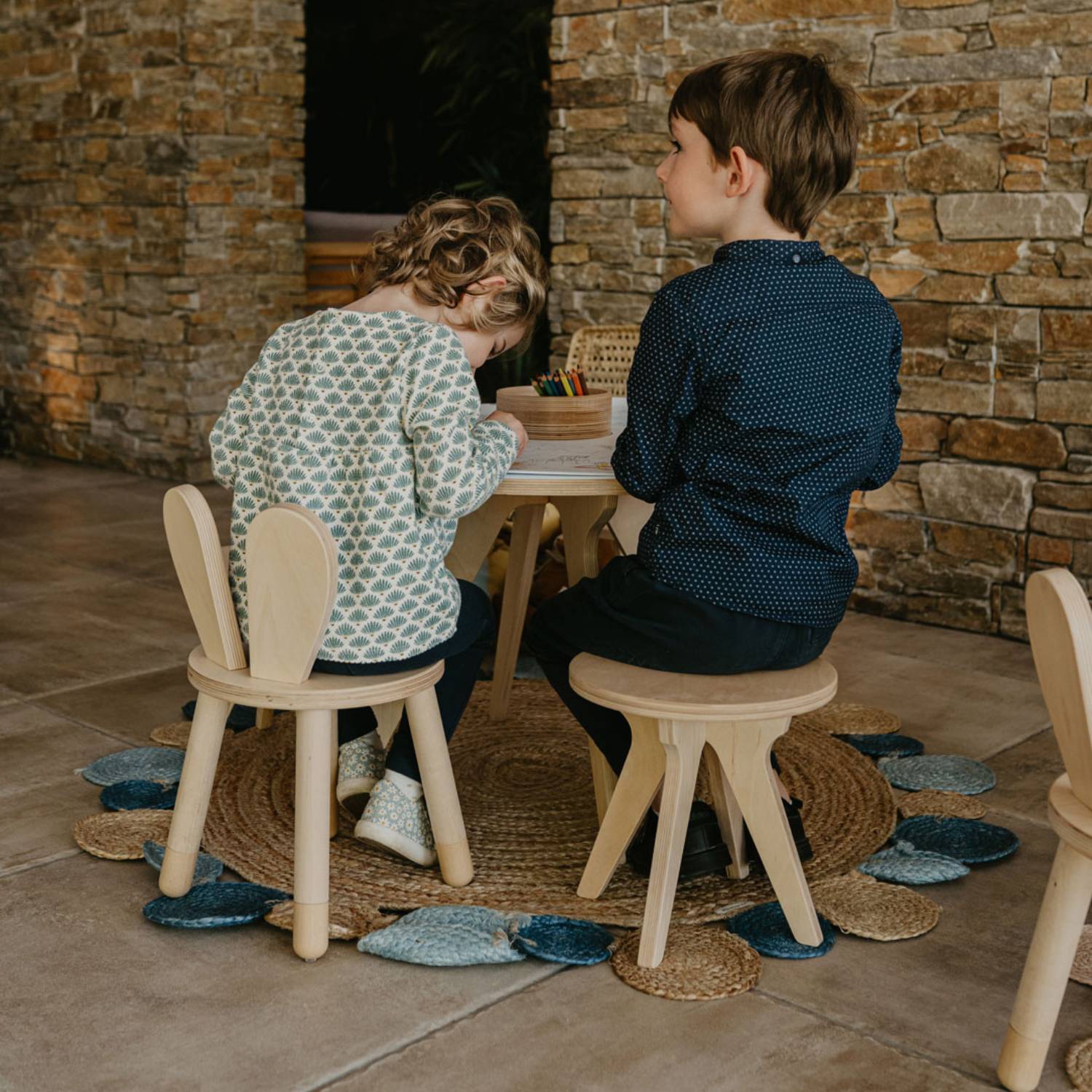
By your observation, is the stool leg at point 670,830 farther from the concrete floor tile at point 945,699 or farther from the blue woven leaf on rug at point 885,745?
the concrete floor tile at point 945,699

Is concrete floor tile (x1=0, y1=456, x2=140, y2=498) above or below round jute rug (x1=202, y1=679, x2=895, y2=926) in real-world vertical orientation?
below

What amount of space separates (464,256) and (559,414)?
0.45 metres

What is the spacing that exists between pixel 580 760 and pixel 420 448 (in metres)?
1.08

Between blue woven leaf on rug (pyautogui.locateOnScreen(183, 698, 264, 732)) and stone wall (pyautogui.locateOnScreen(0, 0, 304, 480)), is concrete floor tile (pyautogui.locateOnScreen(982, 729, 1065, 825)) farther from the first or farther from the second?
stone wall (pyautogui.locateOnScreen(0, 0, 304, 480))

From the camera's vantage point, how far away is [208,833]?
7.99 feet

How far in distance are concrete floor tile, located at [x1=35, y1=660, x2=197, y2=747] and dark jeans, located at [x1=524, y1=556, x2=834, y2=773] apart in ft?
4.12

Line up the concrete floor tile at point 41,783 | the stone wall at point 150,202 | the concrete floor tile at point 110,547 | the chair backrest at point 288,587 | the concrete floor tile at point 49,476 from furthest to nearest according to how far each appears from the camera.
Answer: the concrete floor tile at point 49,476
the stone wall at point 150,202
the concrete floor tile at point 110,547
the concrete floor tile at point 41,783
the chair backrest at point 288,587

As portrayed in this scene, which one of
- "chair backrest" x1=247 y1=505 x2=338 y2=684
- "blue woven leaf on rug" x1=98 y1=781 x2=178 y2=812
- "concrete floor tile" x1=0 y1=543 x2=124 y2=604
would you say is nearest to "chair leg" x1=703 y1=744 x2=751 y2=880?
"chair backrest" x1=247 y1=505 x2=338 y2=684

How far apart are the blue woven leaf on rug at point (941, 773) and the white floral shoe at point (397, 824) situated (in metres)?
0.99

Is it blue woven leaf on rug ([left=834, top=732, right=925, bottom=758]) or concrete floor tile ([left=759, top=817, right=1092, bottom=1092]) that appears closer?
concrete floor tile ([left=759, top=817, right=1092, bottom=1092])

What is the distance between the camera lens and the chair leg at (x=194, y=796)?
2.10 m

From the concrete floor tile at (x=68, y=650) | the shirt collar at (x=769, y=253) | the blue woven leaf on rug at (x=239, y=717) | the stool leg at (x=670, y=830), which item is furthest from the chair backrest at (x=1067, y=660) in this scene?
the concrete floor tile at (x=68, y=650)

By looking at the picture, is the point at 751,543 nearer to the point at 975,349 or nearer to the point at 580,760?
the point at 580,760

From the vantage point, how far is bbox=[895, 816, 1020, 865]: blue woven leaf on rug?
7.85 ft
